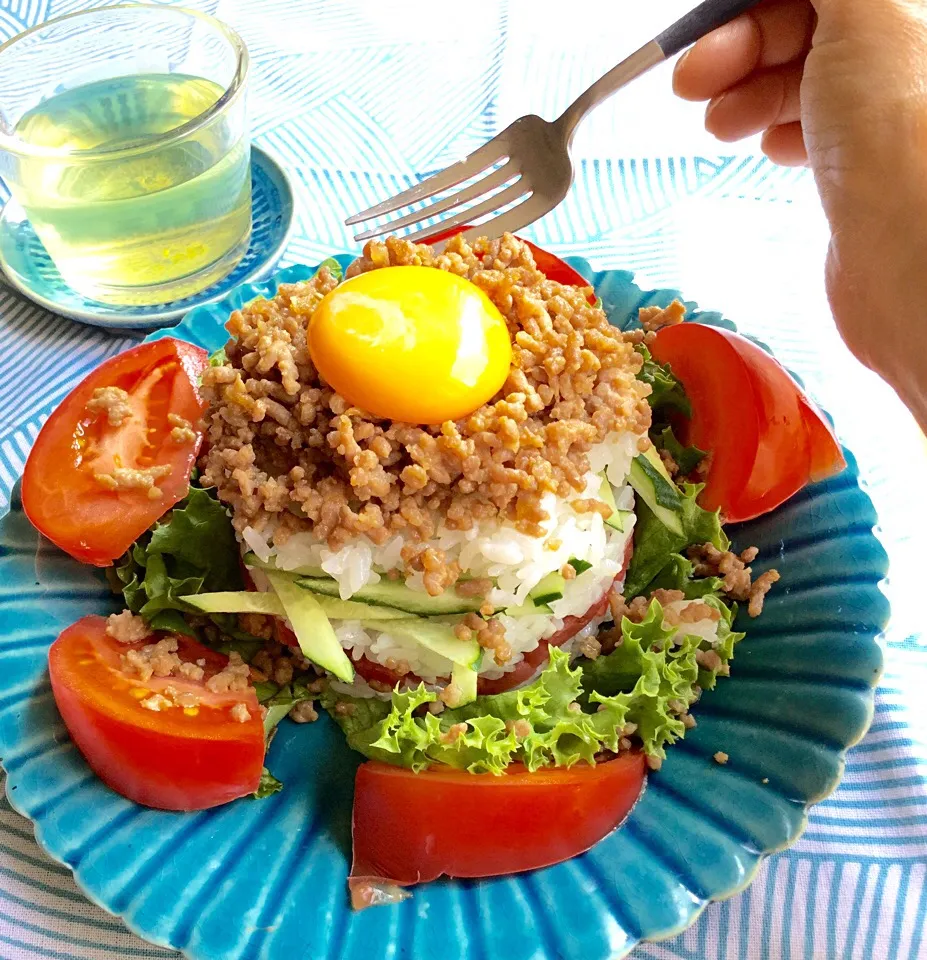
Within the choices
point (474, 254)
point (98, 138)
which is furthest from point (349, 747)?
point (98, 138)

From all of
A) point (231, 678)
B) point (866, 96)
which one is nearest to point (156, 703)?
point (231, 678)

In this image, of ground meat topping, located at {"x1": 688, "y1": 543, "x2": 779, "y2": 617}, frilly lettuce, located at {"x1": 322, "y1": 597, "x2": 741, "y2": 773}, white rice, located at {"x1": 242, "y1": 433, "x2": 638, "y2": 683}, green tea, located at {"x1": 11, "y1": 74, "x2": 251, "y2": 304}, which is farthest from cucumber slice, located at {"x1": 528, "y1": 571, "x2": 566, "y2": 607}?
green tea, located at {"x1": 11, "y1": 74, "x2": 251, "y2": 304}

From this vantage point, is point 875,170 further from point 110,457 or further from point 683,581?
point 110,457

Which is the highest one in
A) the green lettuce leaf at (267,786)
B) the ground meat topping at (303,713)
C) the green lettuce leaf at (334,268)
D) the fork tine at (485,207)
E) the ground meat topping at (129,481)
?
the fork tine at (485,207)

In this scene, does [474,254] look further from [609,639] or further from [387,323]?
[609,639]

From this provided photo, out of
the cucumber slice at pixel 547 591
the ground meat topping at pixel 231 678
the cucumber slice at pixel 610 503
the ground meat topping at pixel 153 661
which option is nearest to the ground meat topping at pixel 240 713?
the ground meat topping at pixel 231 678

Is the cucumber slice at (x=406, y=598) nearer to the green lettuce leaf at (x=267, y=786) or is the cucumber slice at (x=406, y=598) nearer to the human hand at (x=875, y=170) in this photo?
the green lettuce leaf at (x=267, y=786)
